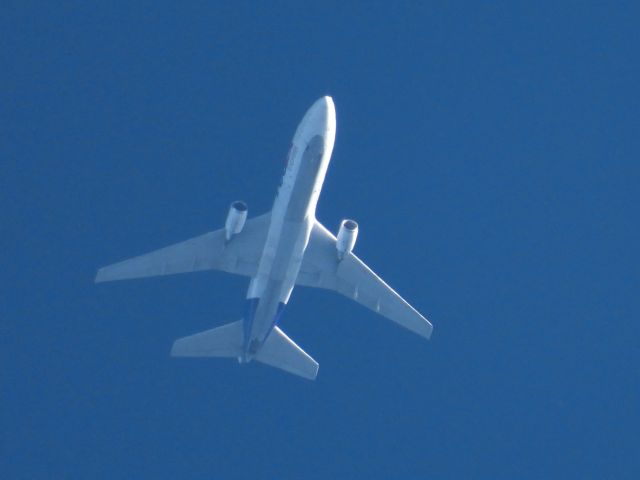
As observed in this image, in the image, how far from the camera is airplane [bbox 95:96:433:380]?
86.3 meters

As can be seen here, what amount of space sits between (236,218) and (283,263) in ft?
12.1

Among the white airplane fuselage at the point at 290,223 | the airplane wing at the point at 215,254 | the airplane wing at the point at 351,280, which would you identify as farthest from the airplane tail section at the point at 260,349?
the airplane wing at the point at 351,280

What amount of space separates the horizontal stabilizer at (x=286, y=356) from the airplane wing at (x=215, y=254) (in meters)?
4.03

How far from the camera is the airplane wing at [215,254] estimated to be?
3541 inches

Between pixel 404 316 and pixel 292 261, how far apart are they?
8657 millimetres

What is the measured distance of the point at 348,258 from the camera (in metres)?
91.2

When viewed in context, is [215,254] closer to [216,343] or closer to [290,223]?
[216,343]

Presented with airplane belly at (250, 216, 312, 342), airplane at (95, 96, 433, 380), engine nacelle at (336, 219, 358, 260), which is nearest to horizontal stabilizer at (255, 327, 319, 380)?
airplane at (95, 96, 433, 380)

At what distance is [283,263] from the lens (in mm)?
87812

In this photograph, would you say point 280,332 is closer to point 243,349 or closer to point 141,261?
point 243,349

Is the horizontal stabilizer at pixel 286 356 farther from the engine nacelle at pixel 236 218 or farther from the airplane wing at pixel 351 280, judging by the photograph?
the engine nacelle at pixel 236 218

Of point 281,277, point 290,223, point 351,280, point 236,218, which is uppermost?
point 351,280

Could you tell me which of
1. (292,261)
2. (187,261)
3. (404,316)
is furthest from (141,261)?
(404,316)

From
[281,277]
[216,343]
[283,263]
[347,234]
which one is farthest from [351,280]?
[216,343]
